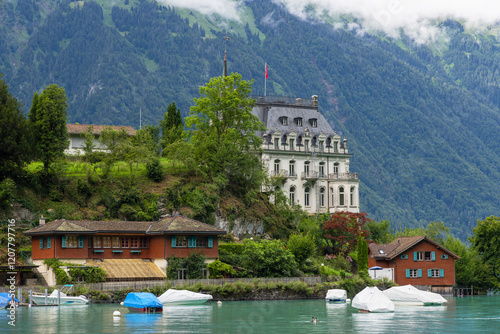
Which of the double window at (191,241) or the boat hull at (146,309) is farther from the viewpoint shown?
the double window at (191,241)

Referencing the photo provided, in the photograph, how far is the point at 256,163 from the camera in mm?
107812

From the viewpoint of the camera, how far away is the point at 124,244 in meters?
87.6

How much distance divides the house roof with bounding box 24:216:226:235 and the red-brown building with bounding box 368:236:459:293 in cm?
2408

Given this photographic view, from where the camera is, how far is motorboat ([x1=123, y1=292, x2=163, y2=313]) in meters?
69.9

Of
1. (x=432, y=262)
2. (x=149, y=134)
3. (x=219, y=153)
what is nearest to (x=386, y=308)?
(x=432, y=262)

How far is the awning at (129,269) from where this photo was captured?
268ft

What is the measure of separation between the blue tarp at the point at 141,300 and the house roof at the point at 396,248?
3853 cm

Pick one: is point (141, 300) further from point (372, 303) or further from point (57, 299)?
point (372, 303)

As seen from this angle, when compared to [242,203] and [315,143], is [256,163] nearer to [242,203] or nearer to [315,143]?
[242,203]

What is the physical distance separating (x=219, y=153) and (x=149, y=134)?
20.7m

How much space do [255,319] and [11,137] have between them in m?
37.1

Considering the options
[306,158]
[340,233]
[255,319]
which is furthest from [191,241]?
[306,158]

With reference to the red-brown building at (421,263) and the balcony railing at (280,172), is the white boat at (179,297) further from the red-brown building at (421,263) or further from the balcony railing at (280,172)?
the balcony railing at (280,172)

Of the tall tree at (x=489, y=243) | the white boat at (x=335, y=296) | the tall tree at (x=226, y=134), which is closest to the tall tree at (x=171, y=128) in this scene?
the tall tree at (x=226, y=134)
